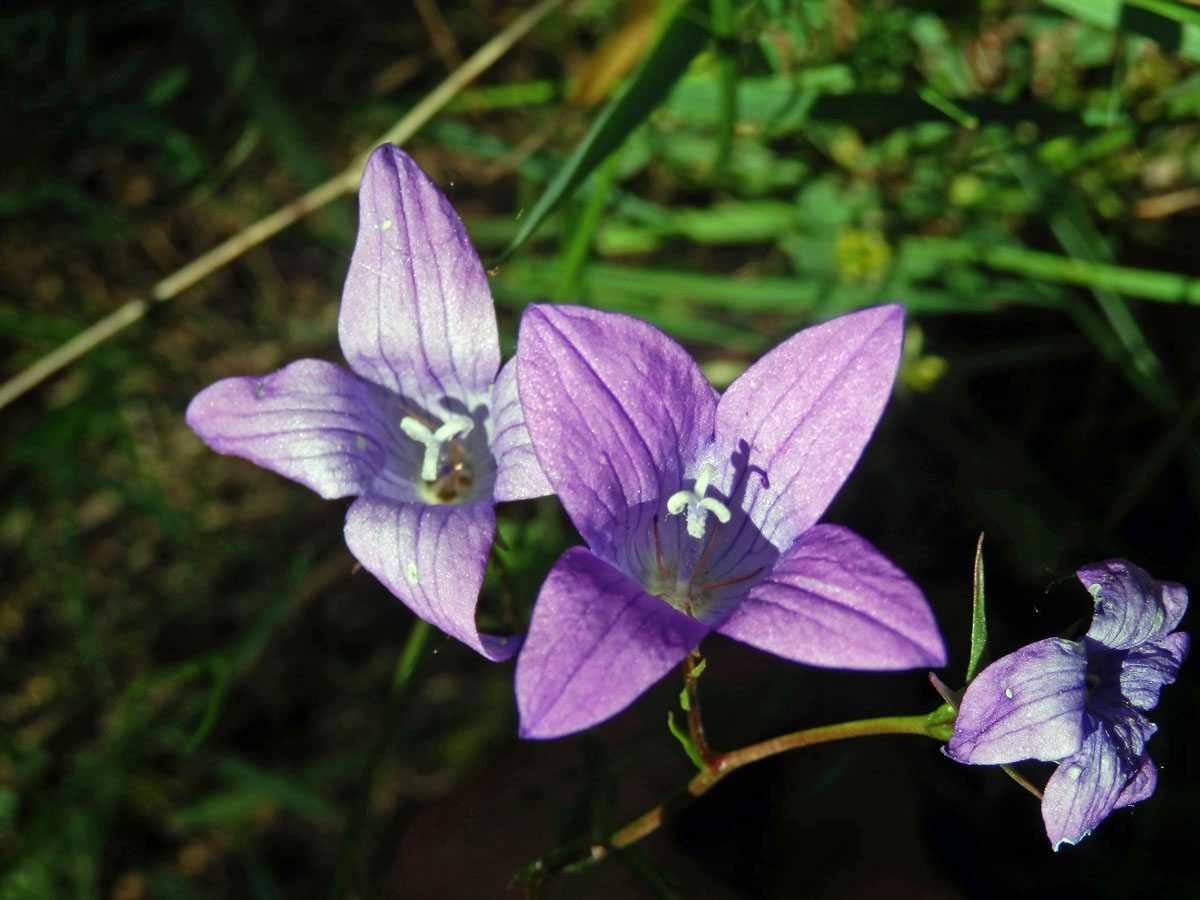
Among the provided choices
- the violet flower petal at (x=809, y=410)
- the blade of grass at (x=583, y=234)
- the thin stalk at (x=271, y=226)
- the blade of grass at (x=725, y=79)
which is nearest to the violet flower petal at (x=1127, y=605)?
the violet flower petal at (x=809, y=410)

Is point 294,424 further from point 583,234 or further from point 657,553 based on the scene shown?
point 583,234

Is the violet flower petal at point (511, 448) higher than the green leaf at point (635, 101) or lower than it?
lower

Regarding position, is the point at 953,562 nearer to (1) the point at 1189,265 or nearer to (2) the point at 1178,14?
(1) the point at 1189,265

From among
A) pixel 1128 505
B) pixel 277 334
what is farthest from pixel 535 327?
pixel 277 334

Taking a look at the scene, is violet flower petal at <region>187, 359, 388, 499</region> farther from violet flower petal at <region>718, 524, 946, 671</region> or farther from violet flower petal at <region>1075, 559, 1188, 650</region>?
violet flower petal at <region>1075, 559, 1188, 650</region>

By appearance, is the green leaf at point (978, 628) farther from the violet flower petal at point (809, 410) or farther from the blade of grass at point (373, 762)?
the blade of grass at point (373, 762)
